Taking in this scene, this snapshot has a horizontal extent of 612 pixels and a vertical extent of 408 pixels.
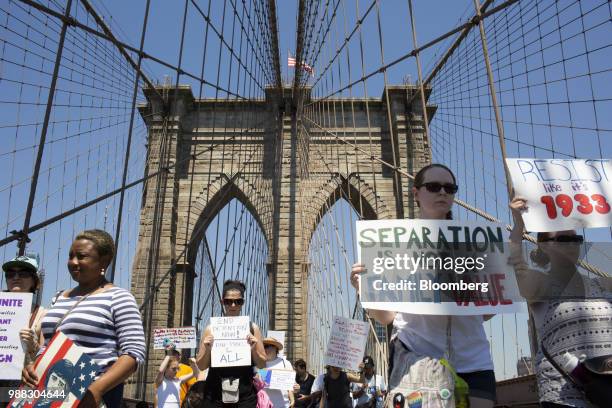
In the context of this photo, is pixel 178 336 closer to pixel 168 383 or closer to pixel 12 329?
pixel 168 383

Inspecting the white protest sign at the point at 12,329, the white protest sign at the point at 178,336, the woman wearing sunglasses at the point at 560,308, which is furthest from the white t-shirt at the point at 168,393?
the woman wearing sunglasses at the point at 560,308

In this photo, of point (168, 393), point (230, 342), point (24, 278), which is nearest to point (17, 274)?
point (24, 278)

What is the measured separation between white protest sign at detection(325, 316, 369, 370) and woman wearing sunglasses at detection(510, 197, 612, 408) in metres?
2.72

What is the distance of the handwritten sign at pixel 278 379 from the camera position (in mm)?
4426

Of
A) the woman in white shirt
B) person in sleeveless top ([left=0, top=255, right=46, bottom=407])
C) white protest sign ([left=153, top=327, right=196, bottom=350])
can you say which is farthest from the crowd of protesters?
white protest sign ([left=153, top=327, right=196, bottom=350])

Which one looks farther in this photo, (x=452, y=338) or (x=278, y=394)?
(x=278, y=394)

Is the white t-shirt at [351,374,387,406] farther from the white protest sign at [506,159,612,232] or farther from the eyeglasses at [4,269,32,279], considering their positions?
the white protest sign at [506,159,612,232]

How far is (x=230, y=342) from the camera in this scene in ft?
9.46

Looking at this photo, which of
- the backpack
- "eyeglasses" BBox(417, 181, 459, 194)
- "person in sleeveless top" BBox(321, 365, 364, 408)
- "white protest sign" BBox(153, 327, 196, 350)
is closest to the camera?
the backpack

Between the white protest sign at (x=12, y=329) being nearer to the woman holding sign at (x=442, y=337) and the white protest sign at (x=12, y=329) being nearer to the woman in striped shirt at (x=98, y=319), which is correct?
the woman in striped shirt at (x=98, y=319)

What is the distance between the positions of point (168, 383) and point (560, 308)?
3.91 m

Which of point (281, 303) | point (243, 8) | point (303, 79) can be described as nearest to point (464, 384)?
point (243, 8)

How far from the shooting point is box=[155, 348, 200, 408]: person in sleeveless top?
4.82m

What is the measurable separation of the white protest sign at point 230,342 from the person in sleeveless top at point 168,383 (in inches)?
79.3
